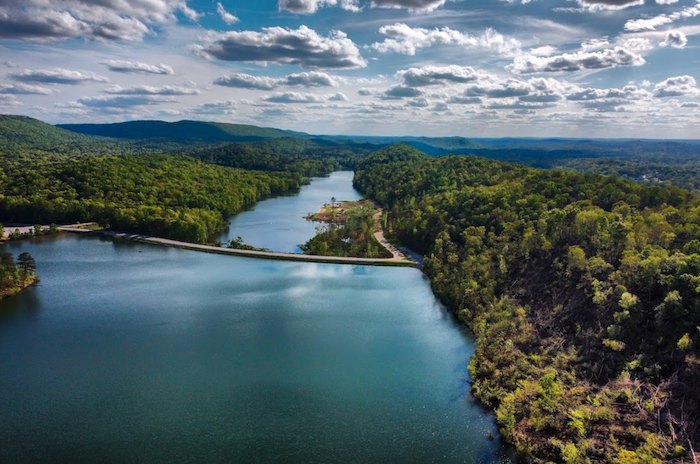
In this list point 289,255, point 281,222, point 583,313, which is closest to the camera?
→ point 583,313

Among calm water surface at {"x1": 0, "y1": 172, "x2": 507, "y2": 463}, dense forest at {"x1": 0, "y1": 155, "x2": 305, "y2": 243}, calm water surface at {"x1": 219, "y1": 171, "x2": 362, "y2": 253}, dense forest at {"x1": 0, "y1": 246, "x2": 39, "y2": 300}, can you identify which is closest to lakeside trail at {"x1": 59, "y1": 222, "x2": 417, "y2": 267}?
dense forest at {"x1": 0, "y1": 155, "x2": 305, "y2": 243}

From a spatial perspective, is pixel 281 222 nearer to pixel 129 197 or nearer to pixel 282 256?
pixel 129 197

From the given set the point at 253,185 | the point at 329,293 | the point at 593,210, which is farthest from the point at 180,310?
the point at 253,185

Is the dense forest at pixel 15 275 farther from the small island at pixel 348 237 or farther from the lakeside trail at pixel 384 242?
the lakeside trail at pixel 384 242

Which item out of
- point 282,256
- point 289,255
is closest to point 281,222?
point 289,255

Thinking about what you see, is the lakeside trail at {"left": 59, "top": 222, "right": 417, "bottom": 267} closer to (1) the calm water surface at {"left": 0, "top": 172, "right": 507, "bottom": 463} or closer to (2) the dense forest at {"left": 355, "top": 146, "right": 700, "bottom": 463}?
(2) the dense forest at {"left": 355, "top": 146, "right": 700, "bottom": 463}
